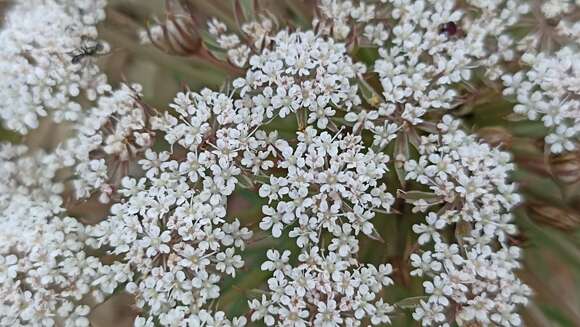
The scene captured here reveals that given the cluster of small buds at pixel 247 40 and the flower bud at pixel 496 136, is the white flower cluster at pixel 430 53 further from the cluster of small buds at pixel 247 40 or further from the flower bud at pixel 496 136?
the cluster of small buds at pixel 247 40

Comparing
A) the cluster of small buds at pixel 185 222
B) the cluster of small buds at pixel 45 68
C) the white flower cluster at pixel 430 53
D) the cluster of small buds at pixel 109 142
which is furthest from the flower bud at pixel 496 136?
the cluster of small buds at pixel 45 68

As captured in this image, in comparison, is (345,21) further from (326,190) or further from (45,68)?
(45,68)

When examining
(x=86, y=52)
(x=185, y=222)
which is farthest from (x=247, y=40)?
(x=185, y=222)

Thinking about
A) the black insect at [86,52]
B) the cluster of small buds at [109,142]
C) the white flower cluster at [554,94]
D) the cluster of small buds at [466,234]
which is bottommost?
the cluster of small buds at [109,142]

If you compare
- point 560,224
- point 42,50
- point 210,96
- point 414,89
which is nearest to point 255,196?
point 210,96

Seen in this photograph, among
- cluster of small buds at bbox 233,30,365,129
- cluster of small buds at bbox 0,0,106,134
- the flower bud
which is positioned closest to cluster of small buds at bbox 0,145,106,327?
cluster of small buds at bbox 0,0,106,134

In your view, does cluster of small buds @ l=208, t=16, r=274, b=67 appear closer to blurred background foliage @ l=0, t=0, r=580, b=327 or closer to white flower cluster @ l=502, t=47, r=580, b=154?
blurred background foliage @ l=0, t=0, r=580, b=327
